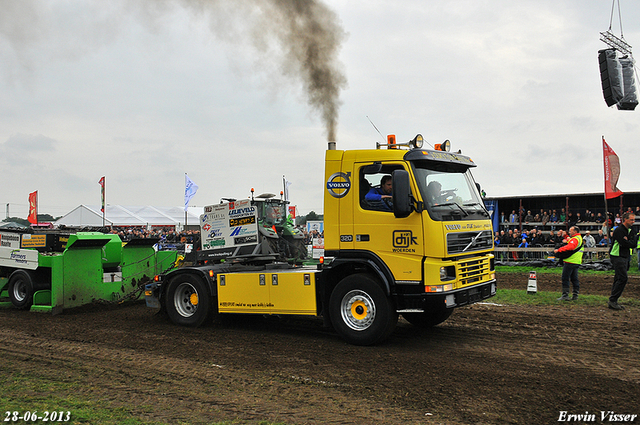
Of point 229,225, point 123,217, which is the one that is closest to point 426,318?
point 229,225

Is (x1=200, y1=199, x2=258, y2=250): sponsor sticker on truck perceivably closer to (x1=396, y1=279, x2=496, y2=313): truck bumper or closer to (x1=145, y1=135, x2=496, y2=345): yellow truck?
(x1=145, y1=135, x2=496, y2=345): yellow truck

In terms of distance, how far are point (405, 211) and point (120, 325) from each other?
5586 mm

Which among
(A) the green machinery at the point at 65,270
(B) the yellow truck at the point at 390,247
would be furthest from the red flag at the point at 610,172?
(A) the green machinery at the point at 65,270

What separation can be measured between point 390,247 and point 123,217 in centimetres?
3817

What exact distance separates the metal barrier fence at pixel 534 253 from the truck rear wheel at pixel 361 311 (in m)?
14.0

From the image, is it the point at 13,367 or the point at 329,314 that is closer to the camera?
the point at 13,367

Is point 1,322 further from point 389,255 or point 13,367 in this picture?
point 389,255

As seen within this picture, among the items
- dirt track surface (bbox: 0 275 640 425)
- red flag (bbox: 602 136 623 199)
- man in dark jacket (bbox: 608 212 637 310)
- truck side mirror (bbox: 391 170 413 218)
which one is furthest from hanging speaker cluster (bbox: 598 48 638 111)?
truck side mirror (bbox: 391 170 413 218)

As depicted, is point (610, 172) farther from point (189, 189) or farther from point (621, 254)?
point (189, 189)

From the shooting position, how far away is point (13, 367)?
6.06 metres

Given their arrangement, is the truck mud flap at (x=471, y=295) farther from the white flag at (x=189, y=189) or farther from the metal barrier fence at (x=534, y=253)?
the white flag at (x=189, y=189)

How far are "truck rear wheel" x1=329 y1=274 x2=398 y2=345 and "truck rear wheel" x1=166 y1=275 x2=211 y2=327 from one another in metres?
2.61

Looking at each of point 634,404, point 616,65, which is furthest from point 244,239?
point 616,65

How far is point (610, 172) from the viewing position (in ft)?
59.1
